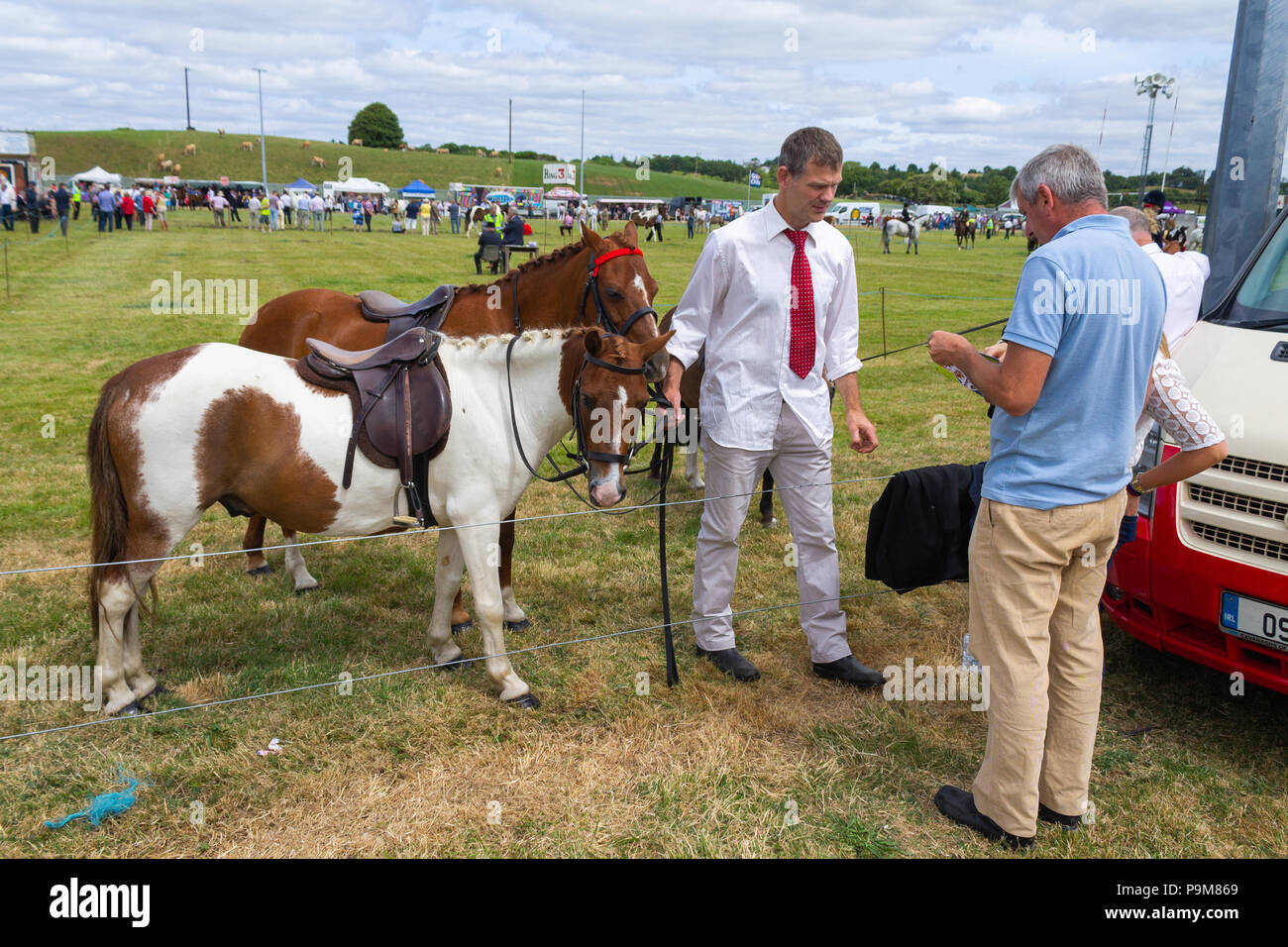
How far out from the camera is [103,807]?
3.34 metres

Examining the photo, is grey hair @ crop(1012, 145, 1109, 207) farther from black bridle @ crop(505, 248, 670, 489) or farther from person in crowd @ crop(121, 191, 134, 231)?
person in crowd @ crop(121, 191, 134, 231)

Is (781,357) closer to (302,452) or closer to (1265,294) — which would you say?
(302,452)

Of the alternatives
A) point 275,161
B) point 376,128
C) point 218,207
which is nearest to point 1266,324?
point 218,207

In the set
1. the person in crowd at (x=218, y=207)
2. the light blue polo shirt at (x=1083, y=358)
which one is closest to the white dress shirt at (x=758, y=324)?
the light blue polo shirt at (x=1083, y=358)

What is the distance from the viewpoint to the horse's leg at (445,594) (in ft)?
14.5

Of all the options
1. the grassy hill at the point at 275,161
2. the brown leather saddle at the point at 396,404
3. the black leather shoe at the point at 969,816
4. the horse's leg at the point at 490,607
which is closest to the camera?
the black leather shoe at the point at 969,816

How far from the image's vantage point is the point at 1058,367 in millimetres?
2758

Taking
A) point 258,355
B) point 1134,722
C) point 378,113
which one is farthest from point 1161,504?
point 378,113

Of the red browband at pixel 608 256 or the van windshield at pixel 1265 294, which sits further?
the red browband at pixel 608 256

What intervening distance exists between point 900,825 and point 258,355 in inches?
139

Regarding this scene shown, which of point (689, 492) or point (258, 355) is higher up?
point (258, 355)

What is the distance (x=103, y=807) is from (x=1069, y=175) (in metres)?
4.23

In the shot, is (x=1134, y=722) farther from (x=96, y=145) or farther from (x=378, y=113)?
(x=378, y=113)

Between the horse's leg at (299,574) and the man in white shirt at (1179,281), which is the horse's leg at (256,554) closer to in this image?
the horse's leg at (299,574)
